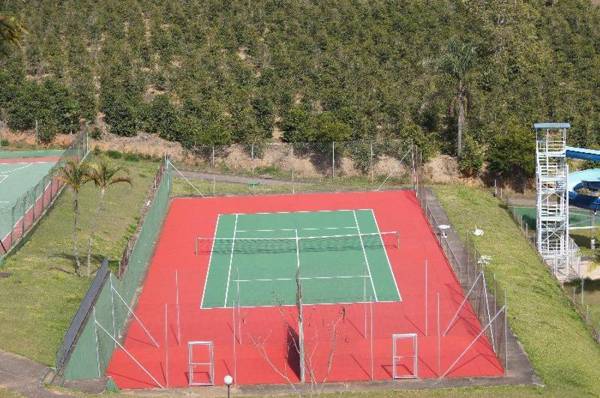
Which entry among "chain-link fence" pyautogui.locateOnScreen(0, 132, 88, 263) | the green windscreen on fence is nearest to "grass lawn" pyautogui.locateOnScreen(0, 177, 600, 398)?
"chain-link fence" pyautogui.locateOnScreen(0, 132, 88, 263)

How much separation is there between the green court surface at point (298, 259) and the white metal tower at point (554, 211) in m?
7.35

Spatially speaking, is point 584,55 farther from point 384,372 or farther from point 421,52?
point 384,372

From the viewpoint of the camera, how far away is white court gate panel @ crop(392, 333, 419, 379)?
1433 inches

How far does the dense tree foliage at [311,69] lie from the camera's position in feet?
225

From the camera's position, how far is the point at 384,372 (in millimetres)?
36844

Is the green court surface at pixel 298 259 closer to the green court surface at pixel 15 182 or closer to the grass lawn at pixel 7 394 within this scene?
the green court surface at pixel 15 182

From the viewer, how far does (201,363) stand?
3662 centimetres

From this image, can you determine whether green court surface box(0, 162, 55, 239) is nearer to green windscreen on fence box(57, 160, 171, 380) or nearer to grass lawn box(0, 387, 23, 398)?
green windscreen on fence box(57, 160, 171, 380)

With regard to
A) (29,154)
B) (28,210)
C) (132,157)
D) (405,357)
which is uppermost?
(29,154)

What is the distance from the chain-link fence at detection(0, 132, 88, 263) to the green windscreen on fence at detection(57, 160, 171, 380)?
5.19 meters

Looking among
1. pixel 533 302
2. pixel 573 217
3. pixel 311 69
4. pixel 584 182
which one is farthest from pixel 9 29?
pixel 311 69

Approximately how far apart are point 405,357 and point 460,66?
31.3 metres

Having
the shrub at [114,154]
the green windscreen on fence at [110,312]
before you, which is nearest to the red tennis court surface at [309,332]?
the green windscreen on fence at [110,312]

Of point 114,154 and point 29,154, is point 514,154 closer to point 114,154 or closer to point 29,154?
point 114,154
